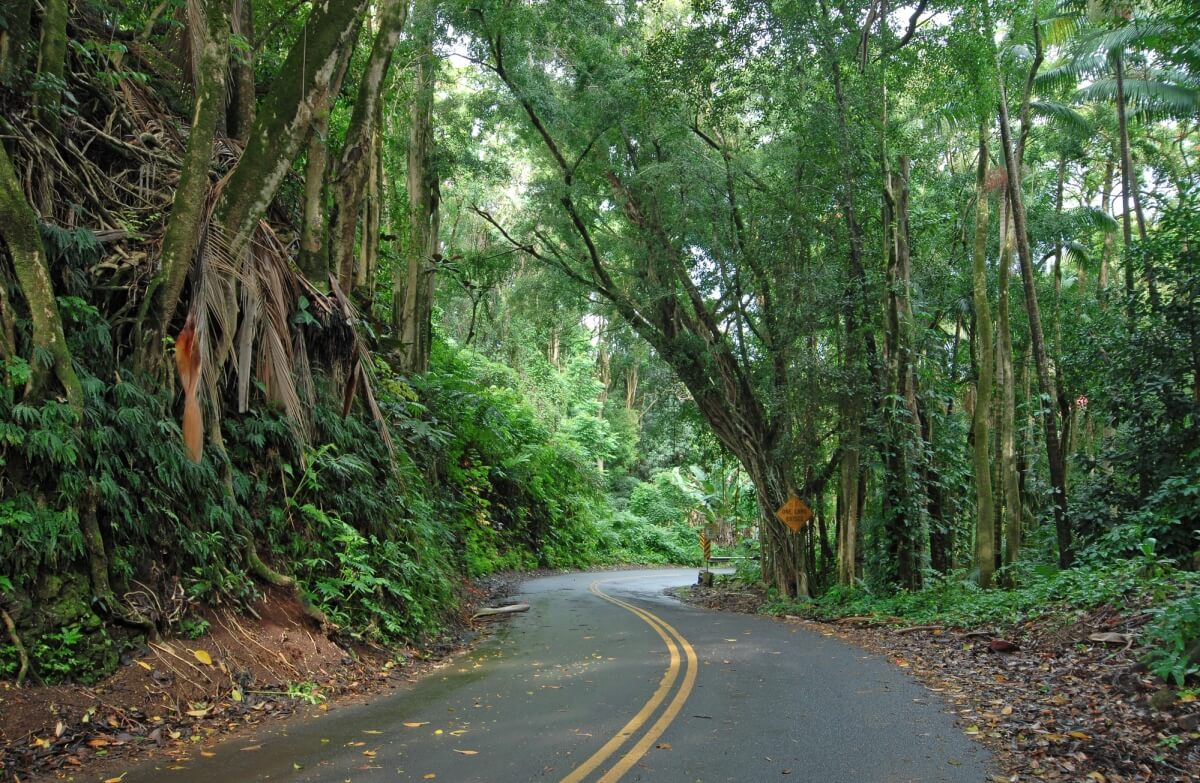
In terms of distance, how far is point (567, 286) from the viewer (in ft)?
69.8

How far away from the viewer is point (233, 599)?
311 inches

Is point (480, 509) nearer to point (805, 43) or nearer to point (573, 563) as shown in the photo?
point (573, 563)

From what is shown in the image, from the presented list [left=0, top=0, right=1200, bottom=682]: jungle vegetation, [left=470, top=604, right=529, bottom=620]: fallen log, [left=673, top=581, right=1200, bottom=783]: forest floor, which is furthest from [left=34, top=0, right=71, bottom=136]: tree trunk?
[left=673, top=581, right=1200, bottom=783]: forest floor

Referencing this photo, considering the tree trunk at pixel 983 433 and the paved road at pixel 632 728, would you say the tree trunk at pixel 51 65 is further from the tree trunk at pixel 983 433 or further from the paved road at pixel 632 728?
the tree trunk at pixel 983 433

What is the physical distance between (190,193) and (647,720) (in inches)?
258

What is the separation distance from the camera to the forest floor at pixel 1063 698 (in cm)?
534

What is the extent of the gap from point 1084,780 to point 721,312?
15.5 meters

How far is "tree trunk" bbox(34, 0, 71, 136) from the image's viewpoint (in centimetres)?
804

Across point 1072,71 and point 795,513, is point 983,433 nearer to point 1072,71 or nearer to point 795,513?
A: point 795,513

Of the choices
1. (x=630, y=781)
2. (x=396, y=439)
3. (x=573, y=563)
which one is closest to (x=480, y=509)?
(x=573, y=563)

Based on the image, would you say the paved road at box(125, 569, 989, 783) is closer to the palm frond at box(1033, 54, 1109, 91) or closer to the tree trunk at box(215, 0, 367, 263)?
the tree trunk at box(215, 0, 367, 263)

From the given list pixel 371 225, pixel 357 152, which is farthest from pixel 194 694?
pixel 371 225

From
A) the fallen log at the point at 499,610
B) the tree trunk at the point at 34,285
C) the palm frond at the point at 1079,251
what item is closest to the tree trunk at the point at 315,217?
the tree trunk at the point at 34,285

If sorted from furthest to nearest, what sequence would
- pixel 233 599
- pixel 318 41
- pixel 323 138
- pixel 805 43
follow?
pixel 805 43, pixel 323 138, pixel 318 41, pixel 233 599
